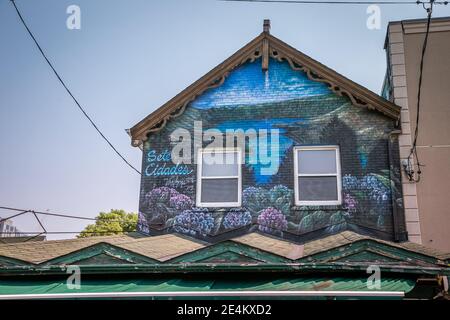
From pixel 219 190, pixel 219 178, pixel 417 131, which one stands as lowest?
pixel 219 190

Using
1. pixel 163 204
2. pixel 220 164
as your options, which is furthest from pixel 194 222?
pixel 220 164

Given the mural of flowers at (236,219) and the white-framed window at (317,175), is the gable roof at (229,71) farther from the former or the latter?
the mural of flowers at (236,219)

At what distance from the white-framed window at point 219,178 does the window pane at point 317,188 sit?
1.46 meters

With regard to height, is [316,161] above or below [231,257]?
A: above

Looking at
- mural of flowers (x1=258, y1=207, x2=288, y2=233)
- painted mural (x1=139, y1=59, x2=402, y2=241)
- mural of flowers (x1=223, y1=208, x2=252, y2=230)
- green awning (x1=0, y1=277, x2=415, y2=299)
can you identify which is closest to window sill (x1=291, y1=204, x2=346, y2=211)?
painted mural (x1=139, y1=59, x2=402, y2=241)

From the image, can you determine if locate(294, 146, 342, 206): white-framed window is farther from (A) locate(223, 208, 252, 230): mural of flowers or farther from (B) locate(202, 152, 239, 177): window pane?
(B) locate(202, 152, 239, 177): window pane

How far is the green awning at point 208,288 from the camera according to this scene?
636 centimetres

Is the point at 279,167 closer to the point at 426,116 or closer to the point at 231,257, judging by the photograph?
the point at 231,257

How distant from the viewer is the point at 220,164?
440 inches

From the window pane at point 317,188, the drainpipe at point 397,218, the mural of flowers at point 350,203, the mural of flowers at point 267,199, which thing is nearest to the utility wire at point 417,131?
the drainpipe at point 397,218

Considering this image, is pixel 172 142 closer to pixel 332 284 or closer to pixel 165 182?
pixel 165 182

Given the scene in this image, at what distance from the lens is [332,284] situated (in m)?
6.63

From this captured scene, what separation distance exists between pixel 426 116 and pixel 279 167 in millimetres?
3524
